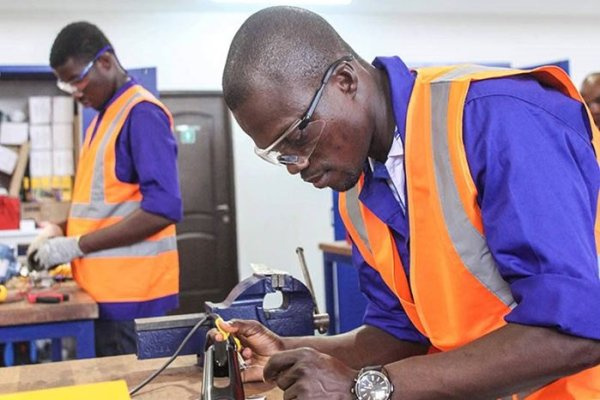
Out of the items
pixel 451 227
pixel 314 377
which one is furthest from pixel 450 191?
pixel 314 377

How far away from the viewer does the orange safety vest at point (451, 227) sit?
925 millimetres

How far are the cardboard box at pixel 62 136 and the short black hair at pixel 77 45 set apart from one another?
3.26m

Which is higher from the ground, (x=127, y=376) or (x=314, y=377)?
(x=314, y=377)

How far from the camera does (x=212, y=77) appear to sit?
227 inches

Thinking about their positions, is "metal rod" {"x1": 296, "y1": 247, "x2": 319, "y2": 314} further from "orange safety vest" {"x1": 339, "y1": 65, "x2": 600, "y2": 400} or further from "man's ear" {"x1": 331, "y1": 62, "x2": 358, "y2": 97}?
"man's ear" {"x1": 331, "y1": 62, "x2": 358, "y2": 97}

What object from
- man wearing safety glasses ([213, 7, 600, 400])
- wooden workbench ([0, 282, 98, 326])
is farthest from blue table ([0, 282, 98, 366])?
man wearing safety glasses ([213, 7, 600, 400])

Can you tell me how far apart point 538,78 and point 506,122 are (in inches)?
5.6

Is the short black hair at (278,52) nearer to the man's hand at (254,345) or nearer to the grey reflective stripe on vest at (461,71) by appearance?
the grey reflective stripe on vest at (461,71)

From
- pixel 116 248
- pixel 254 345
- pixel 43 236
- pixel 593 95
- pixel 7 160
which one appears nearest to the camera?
pixel 254 345

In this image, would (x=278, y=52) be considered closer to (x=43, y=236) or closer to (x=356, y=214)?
(x=356, y=214)

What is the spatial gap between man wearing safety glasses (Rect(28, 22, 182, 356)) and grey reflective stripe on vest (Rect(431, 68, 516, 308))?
1362 millimetres

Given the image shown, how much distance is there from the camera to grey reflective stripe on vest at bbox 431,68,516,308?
0.93 m

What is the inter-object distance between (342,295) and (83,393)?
9.78 ft

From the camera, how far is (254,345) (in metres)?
1.25
